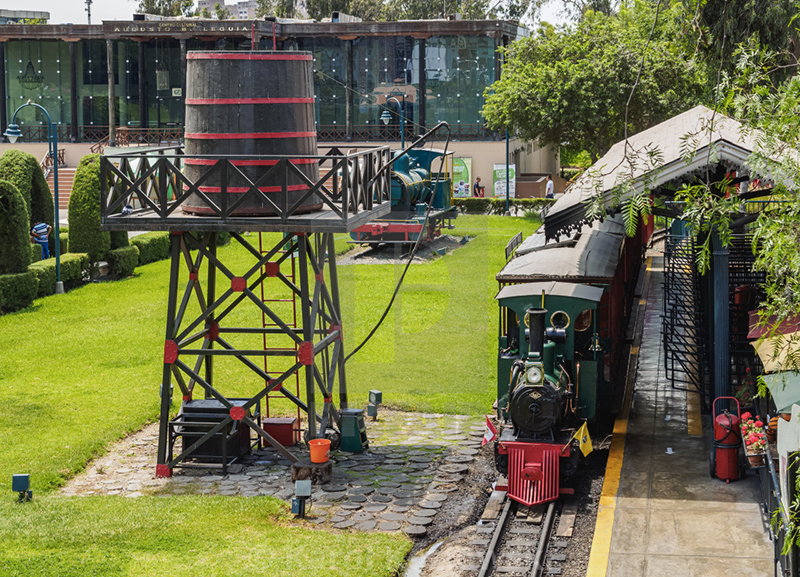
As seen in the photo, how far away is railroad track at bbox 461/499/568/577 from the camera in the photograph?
35.0ft

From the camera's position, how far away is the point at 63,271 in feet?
93.0

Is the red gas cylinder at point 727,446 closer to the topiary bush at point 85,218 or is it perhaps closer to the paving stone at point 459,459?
the paving stone at point 459,459

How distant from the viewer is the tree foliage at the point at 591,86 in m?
38.2

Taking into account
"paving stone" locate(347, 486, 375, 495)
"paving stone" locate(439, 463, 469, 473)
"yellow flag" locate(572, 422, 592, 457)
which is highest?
"yellow flag" locate(572, 422, 592, 457)

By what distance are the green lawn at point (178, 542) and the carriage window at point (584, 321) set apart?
442cm

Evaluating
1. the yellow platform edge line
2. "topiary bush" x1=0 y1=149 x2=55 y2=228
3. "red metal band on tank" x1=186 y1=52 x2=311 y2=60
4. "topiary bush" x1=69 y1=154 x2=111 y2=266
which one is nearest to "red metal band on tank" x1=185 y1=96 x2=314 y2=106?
"red metal band on tank" x1=186 y1=52 x2=311 y2=60

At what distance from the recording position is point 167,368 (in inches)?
552

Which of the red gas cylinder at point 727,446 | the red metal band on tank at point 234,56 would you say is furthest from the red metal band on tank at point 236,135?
the red gas cylinder at point 727,446

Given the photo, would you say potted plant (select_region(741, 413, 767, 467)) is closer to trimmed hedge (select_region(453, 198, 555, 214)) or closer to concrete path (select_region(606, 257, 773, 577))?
concrete path (select_region(606, 257, 773, 577))

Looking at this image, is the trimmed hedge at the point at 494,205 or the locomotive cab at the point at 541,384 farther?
the trimmed hedge at the point at 494,205

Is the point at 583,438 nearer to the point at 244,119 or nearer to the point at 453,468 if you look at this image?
the point at 453,468

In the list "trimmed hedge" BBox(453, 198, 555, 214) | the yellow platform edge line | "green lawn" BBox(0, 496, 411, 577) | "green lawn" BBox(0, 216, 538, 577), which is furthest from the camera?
"trimmed hedge" BBox(453, 198, 555, 214)

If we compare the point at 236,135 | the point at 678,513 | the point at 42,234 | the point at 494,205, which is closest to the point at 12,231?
the point at 42,234

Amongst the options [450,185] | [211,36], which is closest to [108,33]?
[211,36]
